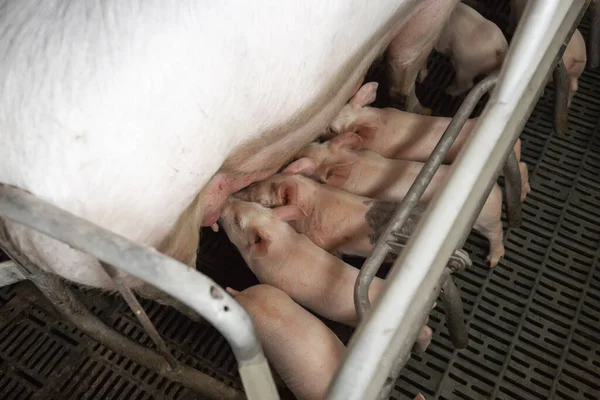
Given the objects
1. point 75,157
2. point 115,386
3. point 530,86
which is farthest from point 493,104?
point 115,386

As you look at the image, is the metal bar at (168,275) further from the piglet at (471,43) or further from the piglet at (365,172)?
the piglet at (471,43)

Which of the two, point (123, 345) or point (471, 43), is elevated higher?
point (471, 43)

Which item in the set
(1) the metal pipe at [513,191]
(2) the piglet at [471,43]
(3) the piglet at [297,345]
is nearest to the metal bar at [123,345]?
(3) the piglet at [297,345]

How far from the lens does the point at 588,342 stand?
141 centimetres

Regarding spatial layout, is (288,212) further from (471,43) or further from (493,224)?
(471,43)

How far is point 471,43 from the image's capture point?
168cm

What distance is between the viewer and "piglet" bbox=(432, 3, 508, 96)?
64.6 inches

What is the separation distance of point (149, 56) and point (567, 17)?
620 millimetres

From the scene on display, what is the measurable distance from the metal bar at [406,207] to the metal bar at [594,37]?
1.00m

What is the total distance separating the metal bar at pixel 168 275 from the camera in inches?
21.1

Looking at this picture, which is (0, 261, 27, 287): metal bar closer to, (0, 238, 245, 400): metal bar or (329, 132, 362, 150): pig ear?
(0, 238, 245, 400): metal bar

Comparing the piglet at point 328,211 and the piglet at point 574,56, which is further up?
the piglet at point 574,56

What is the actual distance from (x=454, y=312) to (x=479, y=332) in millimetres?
393

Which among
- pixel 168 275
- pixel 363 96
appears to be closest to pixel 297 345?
pixel 168 275
